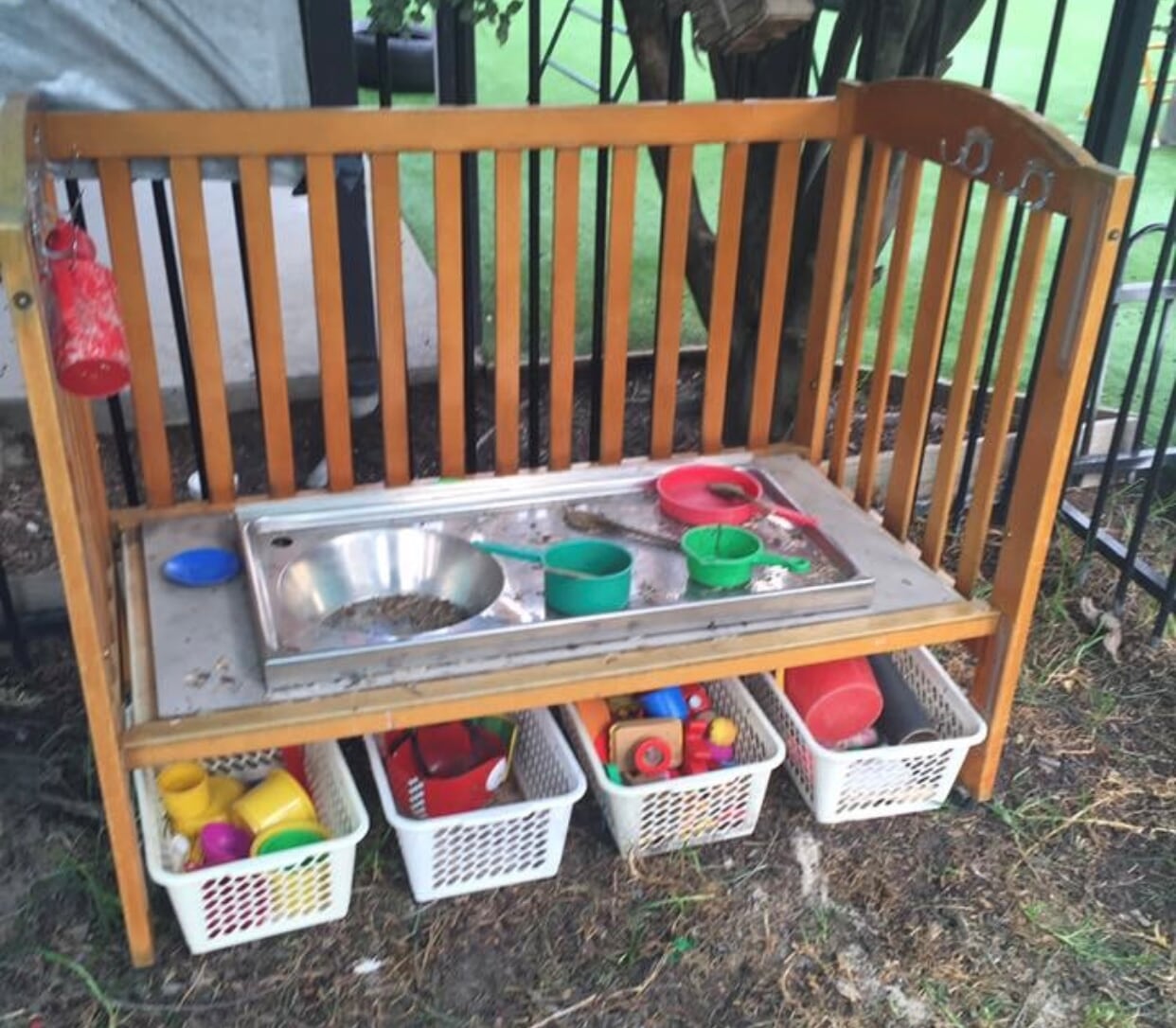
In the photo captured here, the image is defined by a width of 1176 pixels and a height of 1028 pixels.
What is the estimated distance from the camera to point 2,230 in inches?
46.6

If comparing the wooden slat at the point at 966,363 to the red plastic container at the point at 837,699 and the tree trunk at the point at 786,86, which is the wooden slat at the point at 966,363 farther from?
the tree trunk at the point at 786,86

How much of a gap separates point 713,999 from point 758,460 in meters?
0.96

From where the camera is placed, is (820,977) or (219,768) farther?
(219,768)

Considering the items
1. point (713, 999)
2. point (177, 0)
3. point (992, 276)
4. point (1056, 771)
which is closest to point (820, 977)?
point (713, 999)

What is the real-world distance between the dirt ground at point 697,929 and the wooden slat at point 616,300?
2.11ft

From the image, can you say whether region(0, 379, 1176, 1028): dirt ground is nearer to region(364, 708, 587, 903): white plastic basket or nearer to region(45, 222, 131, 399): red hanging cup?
region(364, 708, 587, 903): white plastic basket

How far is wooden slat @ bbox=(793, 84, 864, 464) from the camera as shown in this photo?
2115 mm

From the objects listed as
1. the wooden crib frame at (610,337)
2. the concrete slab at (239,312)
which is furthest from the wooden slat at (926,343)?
the concrete slab at (239,312)

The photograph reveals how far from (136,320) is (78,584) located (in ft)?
2.09

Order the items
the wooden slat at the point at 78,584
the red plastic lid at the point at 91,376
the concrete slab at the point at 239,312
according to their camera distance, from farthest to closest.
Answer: the concrete slab at the point at 239,312, the red plastic lid at the point at 91,376, the wooden slat at the point at 78,584

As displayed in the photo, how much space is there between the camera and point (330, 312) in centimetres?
199

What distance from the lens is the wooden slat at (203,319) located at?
1.84 m

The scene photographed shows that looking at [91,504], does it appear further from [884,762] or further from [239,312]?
[239,312]

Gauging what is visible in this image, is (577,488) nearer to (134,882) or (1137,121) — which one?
(134,882)
